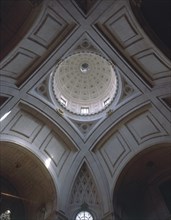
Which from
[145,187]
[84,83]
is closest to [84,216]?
[145,187]

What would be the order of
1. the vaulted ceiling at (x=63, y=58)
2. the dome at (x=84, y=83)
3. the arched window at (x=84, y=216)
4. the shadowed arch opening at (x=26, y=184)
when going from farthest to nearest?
the dome at (x=84, y=83)
the shadowed arch opening at (x=26, y=184)
the arched window at (x=84, y=216)
the vaulted ceiling at (x=63, y=58)

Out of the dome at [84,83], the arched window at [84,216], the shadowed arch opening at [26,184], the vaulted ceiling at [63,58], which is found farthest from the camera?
the dome at [84,83]

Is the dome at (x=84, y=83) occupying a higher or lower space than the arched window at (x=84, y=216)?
higher

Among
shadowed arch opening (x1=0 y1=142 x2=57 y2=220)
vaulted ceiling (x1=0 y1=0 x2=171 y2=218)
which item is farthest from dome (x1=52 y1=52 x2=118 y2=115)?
shadowed arch opening (x1=0 y1=142 x2=57 y2=220)

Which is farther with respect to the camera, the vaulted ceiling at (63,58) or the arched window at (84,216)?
the arched window at (84,216)

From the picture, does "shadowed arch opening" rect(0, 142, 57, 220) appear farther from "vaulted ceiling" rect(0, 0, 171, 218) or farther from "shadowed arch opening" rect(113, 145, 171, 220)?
"shadowed arch opening" rect(113, 145, 171, 220)

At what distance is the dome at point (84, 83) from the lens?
14367mm

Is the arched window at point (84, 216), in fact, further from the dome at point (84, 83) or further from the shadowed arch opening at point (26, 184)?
the dome at point (84, 83)

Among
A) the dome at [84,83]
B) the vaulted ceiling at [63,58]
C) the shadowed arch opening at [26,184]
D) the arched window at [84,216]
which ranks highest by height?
the dome at [84,83]

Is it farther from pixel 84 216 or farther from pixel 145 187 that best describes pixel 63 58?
pixel 145 187

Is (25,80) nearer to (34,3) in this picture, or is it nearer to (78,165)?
(34,3)

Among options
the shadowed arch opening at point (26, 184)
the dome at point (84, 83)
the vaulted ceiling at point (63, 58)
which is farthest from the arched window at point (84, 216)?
the dome at point (84, 83)

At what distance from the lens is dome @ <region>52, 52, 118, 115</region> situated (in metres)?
14.4

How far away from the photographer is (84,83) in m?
16.0
